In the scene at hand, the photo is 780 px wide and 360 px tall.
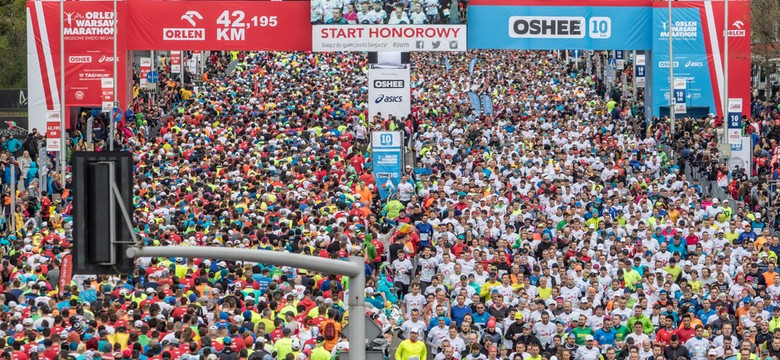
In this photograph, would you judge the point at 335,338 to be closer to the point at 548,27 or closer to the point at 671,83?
the point at 671,83

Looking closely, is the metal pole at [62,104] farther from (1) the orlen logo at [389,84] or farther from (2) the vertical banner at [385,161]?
(1) the orlen logo at [389,84]

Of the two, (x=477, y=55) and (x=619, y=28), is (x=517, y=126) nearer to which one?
(x=619, y=28)

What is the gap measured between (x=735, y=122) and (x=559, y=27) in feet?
23.7

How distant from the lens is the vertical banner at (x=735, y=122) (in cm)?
3856

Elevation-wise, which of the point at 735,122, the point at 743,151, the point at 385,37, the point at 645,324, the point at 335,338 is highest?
the point at 385,37

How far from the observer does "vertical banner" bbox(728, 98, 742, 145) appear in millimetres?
38562

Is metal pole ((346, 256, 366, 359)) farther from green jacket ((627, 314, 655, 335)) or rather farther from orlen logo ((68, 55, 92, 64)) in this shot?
orlen logo ((68, 55, 92, 64))

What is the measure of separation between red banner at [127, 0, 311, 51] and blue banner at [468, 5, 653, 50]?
446cm

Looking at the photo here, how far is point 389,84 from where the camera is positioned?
43.5 m

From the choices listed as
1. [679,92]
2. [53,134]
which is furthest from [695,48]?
[53,134]

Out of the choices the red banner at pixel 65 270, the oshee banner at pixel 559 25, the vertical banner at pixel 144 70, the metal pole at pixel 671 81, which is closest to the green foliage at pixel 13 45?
the vertical banner at pixel 144 70

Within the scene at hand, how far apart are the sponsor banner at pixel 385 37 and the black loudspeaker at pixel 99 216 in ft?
108

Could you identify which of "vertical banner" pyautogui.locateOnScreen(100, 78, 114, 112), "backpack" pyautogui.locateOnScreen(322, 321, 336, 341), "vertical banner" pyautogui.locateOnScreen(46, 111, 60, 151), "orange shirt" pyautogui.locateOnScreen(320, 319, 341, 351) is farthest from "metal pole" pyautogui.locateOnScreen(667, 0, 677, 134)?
"backpack" pyautogui.locateOnScreen(322, 321, 336, 341)

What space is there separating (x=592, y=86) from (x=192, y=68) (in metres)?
12.9
